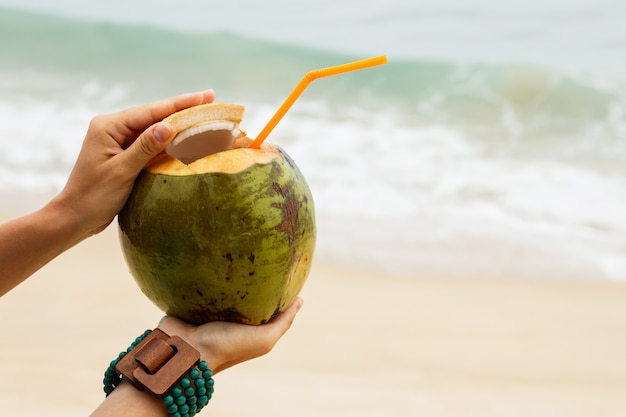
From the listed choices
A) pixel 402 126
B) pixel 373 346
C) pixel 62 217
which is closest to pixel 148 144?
pixel 62 217

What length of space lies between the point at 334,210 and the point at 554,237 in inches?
51.0

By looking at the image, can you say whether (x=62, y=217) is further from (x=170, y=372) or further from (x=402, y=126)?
(x=402, y=126)

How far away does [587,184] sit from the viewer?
5.61 meters

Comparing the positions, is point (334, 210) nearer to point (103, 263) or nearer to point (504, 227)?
point (504, 227)

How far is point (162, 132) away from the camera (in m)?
1.53

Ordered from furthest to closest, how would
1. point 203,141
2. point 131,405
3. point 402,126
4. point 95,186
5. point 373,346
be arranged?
point 402,126 < point 373,346 < point 203,141 < point 95,186 < point 131,405

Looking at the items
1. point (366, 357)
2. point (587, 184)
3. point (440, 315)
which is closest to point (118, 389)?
point (366, 357)

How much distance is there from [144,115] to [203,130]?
0.41 feet

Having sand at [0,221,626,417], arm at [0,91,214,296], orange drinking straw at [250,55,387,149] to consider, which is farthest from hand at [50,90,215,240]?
sand at [0,221,626,417]

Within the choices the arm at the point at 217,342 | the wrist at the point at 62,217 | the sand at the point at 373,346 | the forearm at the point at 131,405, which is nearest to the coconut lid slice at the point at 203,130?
the wrist at the point at 62,217

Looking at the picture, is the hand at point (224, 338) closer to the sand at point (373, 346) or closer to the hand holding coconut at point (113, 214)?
the hand holding coconut at point (113, 214)

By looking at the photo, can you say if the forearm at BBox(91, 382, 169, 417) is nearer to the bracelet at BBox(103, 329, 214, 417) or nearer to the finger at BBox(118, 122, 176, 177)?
the bracelet at BBox(103, 329, 214, 417)

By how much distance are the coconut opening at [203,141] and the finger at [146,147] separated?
0.07 metres

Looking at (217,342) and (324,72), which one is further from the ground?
(324,72)
